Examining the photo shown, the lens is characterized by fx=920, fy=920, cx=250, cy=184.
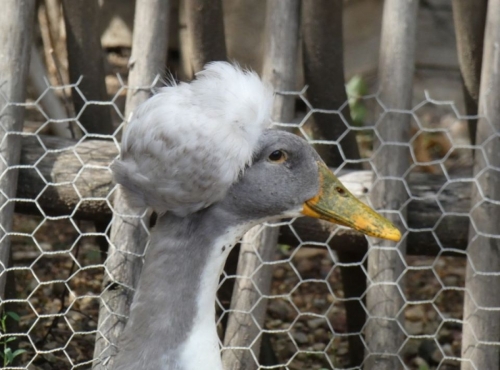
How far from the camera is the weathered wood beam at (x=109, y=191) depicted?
8.29 feet

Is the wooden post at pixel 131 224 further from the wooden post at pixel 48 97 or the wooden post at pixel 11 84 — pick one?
the wooden post at pixel 48 97

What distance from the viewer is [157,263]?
5.79 ft

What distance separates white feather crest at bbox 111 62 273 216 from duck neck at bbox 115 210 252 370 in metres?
0.05

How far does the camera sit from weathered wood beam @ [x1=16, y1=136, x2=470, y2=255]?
253 cm

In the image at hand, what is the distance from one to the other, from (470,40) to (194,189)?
112 cm

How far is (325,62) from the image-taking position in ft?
8.27

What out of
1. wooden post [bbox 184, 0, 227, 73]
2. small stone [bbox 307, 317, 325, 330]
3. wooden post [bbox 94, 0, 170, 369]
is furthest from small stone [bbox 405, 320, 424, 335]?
wooden post [bbox 184, 0, 227, 73]

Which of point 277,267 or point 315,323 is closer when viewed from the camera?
point 315,323

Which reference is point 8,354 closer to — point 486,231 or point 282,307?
point 282,307

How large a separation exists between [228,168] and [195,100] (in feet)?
0.46

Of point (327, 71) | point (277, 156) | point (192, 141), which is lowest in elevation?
point (327, 71)

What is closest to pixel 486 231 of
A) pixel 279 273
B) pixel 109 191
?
pixel 109 191

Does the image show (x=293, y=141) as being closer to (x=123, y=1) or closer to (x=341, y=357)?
(x=341, y=357)

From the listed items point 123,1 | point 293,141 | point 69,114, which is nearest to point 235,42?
point 123,1
